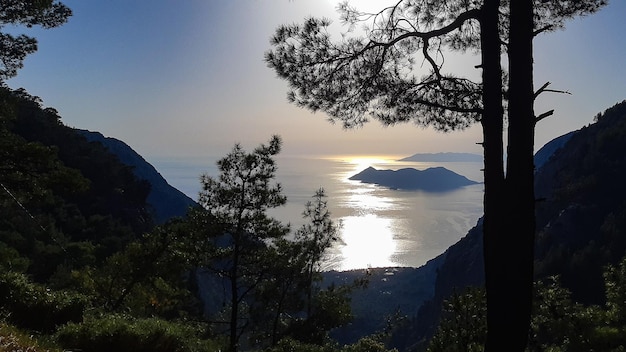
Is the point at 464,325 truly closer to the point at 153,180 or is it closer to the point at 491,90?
the point at 491,90

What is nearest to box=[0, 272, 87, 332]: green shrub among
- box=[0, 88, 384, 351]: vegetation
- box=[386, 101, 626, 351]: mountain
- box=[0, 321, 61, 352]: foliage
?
box=[0, 88, 384, 351]: vegetation

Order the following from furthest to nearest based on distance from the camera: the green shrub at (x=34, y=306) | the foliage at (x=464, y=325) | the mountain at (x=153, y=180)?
the mountain at (x=153, y=180) < the foliage at (x=464, y=325) < the green shrub at (x=34, y=306)

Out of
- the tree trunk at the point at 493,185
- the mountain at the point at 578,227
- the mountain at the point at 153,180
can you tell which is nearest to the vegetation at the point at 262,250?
the tree trunk at the point at 493,185

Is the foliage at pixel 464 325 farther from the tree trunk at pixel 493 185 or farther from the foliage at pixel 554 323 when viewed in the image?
the tree trunk at pixel 493 185

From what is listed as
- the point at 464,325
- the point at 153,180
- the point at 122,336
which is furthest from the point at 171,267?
the point at 153,180

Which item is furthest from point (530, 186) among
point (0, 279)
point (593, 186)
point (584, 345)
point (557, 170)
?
point (557, 170)

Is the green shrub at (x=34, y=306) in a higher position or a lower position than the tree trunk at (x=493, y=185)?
lower

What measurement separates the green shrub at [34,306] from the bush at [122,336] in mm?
610

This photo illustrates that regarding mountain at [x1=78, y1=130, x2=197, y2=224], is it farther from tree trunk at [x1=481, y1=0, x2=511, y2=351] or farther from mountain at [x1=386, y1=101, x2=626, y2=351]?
tree trunk at [x1=481, y1=0, x2=511, y2=351]

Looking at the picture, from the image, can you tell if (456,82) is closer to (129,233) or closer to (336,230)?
(336,230)

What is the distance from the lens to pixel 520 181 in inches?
177

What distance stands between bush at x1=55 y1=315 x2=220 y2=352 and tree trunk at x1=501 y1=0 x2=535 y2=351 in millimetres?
4492

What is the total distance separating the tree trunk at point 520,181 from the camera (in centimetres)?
441

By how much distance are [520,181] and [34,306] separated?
6452mm
